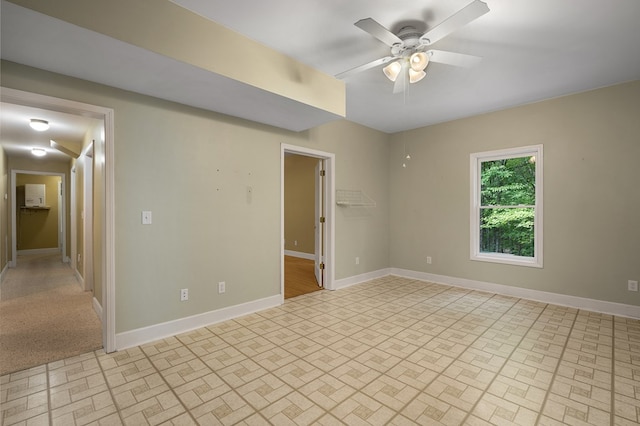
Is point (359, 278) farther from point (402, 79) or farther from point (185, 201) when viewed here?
point (402, 79)

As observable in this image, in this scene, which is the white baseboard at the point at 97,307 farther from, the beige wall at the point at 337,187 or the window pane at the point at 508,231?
the window pane at the point at 508,231

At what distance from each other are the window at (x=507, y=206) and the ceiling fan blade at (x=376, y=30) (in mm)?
3090

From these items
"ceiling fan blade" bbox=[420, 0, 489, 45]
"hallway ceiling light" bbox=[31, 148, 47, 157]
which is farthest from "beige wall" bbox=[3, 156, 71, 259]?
"ceiling fan blade" bbox=[420, 0, 489, 45]

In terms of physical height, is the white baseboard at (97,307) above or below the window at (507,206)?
below

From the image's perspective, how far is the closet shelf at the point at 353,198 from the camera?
474 cm

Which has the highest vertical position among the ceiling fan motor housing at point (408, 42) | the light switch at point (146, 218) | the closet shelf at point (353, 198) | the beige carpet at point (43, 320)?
the ceiling fan motor housing at point (408, 42)

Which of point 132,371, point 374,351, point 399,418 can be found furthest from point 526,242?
point 132,371

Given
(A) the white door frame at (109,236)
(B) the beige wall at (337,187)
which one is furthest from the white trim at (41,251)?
(A) the white door frame at (109,236)

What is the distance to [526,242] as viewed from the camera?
4246 mm

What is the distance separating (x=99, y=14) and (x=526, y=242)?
5.21 m

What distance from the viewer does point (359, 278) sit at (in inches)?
198

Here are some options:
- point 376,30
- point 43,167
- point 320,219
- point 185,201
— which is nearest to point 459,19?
point 376,30

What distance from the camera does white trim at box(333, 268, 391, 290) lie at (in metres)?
4.70

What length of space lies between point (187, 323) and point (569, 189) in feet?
15.9
